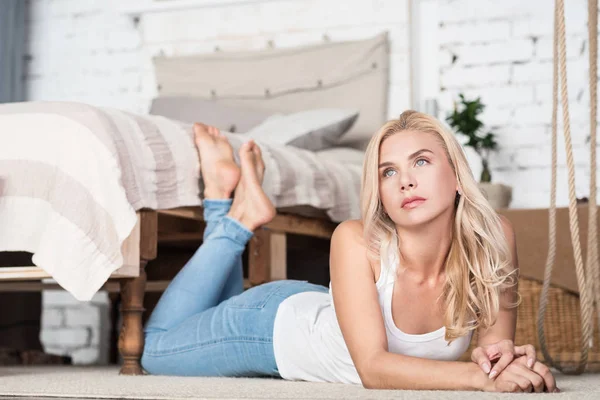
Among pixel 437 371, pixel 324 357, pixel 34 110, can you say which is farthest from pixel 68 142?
pixel 437 371

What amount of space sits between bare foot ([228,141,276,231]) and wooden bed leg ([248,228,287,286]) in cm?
31

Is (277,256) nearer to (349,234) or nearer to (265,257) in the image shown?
(265,257)

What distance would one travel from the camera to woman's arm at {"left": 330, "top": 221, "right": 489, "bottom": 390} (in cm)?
129

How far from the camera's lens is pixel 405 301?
5.09 ft

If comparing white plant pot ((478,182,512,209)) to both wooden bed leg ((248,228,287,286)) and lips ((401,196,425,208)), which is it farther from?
lips ((401,196,425,208))

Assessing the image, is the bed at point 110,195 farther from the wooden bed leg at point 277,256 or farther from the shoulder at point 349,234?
the shoulder at point 349,234

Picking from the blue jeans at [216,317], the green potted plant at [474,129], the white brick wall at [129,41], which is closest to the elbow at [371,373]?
the blue jeans at [216,317]

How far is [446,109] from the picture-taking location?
12.6 ft

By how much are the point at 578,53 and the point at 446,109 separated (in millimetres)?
595

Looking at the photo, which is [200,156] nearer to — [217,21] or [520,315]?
[520,315]

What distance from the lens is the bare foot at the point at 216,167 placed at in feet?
6.96

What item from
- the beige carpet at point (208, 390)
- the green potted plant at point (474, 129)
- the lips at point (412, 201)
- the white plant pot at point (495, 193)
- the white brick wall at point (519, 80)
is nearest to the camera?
the beige carpet at point (208, 390)

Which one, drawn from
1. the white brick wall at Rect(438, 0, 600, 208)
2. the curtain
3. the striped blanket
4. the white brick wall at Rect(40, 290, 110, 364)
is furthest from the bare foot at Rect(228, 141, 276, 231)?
the curtain

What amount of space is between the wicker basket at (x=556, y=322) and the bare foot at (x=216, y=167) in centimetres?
85
